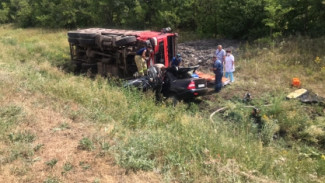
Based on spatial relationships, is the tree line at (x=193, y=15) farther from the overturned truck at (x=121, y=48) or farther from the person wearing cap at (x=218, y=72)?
the overturned truck at (x=121, y=48)

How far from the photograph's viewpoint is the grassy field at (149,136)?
13.4 feet

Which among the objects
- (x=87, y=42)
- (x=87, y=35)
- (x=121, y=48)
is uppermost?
(x=87, y=35)

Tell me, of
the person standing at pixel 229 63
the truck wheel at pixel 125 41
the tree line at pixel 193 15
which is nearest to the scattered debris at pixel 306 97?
the person standing at pixel 229 63

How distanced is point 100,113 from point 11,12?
34.4m

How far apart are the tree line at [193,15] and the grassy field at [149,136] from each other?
16.6 ft

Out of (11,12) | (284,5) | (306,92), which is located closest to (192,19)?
(284,5)

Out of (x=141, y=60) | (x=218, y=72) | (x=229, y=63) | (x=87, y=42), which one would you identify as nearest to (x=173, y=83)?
(x=141, y=60)

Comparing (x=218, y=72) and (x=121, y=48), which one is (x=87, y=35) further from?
(x=218, y=72)

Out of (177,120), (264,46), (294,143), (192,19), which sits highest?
(192,19)

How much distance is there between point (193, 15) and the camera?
62.6ft

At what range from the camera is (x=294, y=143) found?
641 centimetres

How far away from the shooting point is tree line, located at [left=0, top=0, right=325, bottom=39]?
14.2 m

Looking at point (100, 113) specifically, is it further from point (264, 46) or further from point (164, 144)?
point (264, 46)

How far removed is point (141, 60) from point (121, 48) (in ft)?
4.10
